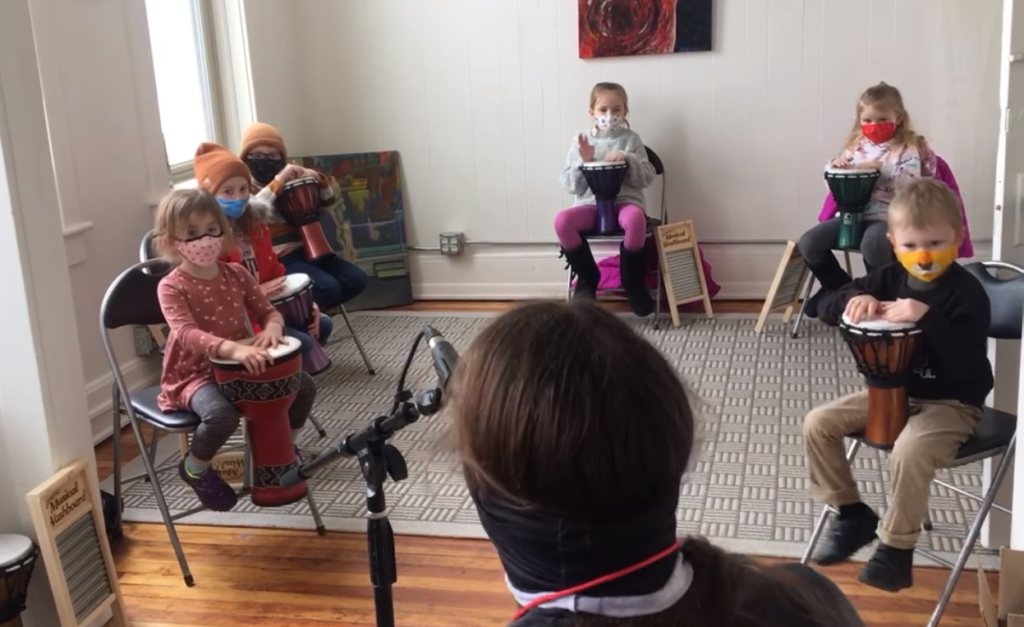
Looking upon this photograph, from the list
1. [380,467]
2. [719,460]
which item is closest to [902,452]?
[719,460]

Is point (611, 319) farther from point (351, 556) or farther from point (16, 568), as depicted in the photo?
point (351, 556)

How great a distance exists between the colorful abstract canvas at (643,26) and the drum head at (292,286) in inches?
79.7

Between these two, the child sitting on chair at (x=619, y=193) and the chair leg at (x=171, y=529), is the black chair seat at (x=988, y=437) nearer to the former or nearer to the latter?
the chair leg at (x=171, y=529)

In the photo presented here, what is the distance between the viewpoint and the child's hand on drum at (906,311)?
216 cm

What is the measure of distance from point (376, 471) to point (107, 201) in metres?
2.59

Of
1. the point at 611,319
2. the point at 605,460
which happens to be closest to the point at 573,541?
the point at 605,460

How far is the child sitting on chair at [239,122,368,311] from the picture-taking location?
387cm

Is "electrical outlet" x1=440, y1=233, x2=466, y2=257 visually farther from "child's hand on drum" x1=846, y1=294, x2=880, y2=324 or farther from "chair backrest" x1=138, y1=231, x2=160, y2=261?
"child's hand on drum" x1=846, y1=294, x2=880, y2=324

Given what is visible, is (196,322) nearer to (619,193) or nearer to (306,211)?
(306,211)

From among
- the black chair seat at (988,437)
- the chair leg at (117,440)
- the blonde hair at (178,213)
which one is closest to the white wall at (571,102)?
the blonde hair at (178,213)

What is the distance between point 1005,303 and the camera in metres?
2.29

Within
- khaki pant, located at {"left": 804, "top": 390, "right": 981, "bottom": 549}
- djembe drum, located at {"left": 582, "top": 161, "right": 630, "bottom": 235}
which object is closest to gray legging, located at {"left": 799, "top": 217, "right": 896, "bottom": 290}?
djembe drum, located at {"left": 582, "top": 161, "right": 630, "bottom": 235}

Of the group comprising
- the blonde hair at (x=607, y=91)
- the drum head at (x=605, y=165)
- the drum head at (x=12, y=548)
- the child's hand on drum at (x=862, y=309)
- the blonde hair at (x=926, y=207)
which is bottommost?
the drum head at (x=12, y=548)

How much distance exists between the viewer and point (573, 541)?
94cm
